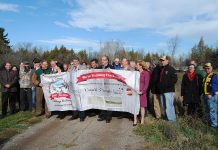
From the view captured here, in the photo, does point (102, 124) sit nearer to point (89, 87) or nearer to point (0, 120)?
point (89, 87)

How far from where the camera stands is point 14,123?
8.95m

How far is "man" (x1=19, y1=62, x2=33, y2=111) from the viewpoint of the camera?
11070 mm

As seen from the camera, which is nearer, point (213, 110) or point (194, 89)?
point (213, 110)

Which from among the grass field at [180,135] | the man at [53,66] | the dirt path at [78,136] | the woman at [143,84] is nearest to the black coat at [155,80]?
the woman at [143,84]

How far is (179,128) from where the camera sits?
7750mm

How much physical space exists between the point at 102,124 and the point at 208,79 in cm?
348

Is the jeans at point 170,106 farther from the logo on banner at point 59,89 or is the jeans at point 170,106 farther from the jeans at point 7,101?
the jeans at point 7,101

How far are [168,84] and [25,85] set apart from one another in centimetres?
566

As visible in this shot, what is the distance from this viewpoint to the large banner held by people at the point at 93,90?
891 centimetres

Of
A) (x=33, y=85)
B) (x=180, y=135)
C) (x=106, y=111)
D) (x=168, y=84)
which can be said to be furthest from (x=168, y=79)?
(x=33, y=85)

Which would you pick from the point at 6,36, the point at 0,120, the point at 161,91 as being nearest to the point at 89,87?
the point at 161,91

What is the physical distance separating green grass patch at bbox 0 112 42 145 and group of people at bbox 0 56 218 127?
0.50 m

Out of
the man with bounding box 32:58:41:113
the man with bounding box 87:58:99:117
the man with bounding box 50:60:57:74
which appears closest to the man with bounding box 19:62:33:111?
the man with bounding box 32:58:41:113

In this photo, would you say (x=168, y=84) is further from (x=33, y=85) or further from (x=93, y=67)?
(x=33, y=85)
